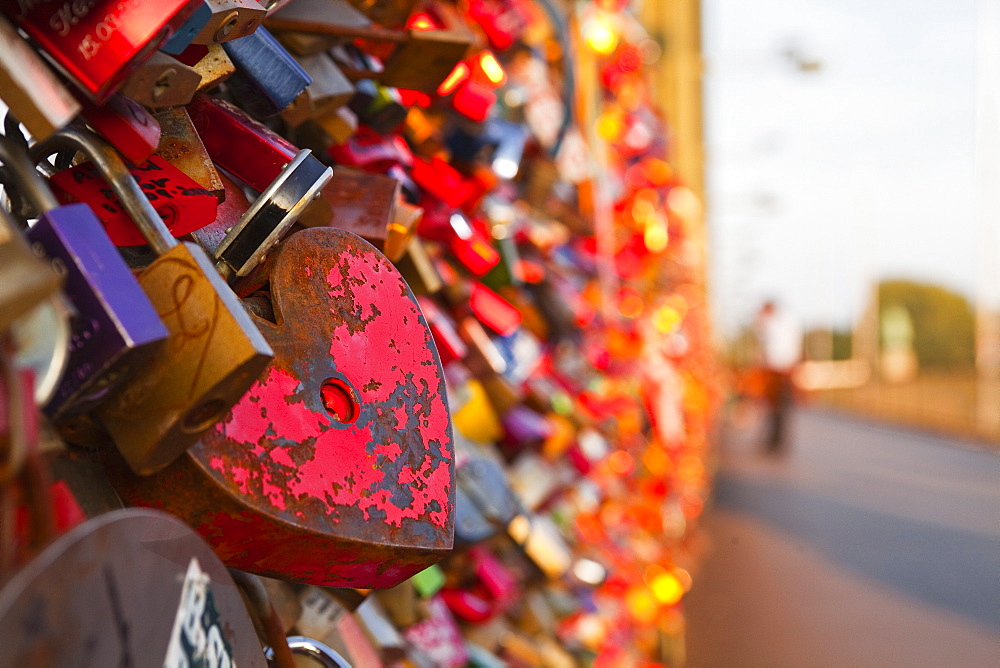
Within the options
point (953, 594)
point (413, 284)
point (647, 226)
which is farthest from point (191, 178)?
point (647, 226)

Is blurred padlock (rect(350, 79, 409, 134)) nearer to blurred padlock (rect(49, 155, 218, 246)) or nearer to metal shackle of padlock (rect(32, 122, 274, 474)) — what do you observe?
blurred padlock (rect(49, 155, 218, 246))

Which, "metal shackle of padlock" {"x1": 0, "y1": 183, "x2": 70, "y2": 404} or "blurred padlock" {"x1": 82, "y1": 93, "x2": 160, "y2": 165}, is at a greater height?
"blurred padlock" {"x1": 82, "y1": 93, "x2": 160, "y2": 165}

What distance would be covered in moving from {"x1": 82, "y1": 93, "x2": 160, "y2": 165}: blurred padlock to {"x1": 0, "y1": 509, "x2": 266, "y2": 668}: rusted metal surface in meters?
0.23

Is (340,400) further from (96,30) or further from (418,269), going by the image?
(418,269)

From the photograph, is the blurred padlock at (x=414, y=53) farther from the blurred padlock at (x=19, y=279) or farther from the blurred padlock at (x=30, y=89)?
the blurred padlock at (x=19, y=279)

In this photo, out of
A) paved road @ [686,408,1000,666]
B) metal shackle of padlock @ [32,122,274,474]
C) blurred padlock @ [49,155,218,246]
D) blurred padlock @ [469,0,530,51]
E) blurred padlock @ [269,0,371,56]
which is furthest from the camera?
paved road @ [686,408,1000,666]

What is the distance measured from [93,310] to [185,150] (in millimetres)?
223

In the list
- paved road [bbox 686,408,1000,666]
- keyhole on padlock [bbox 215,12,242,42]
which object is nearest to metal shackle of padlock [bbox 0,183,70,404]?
keyhole on padlock [bbox 215,12,242,42]

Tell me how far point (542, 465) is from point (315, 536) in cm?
119

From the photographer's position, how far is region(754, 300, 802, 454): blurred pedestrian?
8.64m

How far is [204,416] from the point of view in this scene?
18.2 inches

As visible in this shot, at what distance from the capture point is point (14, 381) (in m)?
0.33

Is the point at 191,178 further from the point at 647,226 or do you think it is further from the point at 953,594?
the point at 647,226

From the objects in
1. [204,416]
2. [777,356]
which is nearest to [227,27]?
[204,416]
